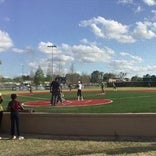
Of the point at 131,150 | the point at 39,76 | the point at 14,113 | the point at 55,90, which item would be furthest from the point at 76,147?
the point at 39,76

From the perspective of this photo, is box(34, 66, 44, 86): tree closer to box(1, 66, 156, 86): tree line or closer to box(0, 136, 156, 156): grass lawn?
box(1, 66, 156, 86): tree line

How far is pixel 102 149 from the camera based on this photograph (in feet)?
42.8

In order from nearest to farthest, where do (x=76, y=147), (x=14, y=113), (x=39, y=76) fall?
(x=76, y=147), (x=14, y=113), (x=39, y=76)

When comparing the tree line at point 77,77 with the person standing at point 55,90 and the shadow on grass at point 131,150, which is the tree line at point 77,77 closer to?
the person standing at point 55,90

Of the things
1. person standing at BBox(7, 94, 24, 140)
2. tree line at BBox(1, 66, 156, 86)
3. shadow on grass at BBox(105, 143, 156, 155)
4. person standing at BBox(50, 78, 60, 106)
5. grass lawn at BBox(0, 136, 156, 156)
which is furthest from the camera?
tree line at BBox(1, 66, 156, 86)

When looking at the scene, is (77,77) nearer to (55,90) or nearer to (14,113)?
(55,90)

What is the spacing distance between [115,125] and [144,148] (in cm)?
237

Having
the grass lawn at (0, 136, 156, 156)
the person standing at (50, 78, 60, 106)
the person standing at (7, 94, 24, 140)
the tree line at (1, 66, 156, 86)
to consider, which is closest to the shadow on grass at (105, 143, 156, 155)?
the grass lawn at (0, 136, 156, 156)

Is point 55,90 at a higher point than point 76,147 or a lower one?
higher

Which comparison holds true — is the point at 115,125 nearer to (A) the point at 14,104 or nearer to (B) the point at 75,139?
(B) the point at 75,139

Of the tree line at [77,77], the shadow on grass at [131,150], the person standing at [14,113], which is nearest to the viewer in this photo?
the shadow on grass at [131,150]

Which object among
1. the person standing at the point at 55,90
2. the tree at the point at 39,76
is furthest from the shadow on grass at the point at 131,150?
the tree at the point at 39,76

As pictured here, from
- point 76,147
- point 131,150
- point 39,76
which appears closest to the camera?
point 131,150

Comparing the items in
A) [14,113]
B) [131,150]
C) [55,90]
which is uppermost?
[55,90]
